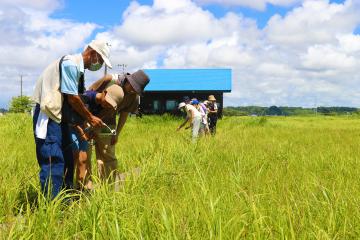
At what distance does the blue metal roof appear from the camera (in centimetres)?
3512

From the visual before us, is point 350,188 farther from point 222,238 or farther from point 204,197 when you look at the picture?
point 222,238

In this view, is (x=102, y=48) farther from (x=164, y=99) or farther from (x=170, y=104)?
(x=164, y=99)

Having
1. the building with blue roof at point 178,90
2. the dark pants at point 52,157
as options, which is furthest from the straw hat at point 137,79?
the building with blue roof at point 178,90

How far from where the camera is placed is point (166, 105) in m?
35.9

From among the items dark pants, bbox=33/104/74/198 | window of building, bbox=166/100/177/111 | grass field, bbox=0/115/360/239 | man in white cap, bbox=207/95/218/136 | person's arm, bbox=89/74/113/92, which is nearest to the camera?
grass field, bbox=0/115/360/239

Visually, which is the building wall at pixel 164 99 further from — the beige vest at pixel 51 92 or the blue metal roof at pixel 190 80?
the beige vest at pixel 51 92

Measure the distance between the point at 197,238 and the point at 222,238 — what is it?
0.14 m

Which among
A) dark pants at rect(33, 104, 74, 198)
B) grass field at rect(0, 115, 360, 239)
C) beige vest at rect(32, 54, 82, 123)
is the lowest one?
grass field at rect(0, 115, 360, 239)

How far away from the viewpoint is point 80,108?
403 cm

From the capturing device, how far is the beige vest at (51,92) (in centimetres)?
379

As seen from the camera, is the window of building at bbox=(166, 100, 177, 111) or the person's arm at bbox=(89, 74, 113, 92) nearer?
the person's arm at bbox=(89, 74, 113, 92)

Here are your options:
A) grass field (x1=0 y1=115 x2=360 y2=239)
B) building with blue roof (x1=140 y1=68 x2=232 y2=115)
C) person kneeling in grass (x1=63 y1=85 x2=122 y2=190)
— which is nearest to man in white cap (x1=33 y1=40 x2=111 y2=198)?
person kneeling in grass (x1=63 y1=85 x2=122 y2=190)

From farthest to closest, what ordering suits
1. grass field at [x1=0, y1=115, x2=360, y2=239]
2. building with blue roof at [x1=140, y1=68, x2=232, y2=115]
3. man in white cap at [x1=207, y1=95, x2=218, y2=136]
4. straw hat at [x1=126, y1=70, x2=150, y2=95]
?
building with blue roof at [x1=140, y1=68, x2=232, y2=115] < man in white cap at [x1=207, y1=95, x2=218, y2=136] < straw hat at [x1=126, y1=70, x2=150, y2=95] < grass field at [x1=0, y1=115, x2=360, y2=239]

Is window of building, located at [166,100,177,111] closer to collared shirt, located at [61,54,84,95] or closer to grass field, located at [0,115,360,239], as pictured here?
grass field, located at [0,115,360,239]
